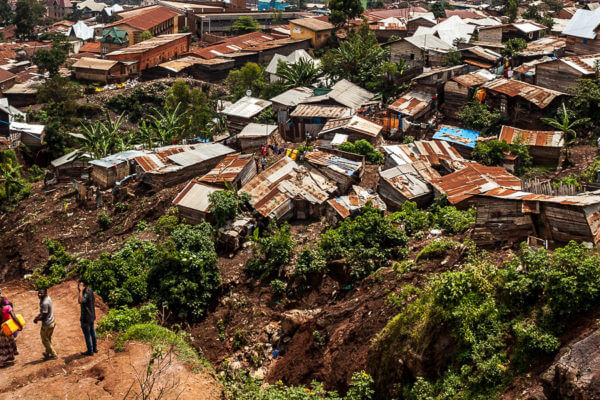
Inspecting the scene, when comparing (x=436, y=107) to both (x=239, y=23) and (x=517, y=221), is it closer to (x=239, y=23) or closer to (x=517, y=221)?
(x=517, y=221)

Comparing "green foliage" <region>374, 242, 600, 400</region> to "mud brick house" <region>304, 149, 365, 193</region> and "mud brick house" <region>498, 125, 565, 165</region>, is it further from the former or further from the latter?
"mud brick house" <region>498, 125, 565, 165</region>

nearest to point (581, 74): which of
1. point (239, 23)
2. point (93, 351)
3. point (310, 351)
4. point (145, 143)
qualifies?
point (310, 351)

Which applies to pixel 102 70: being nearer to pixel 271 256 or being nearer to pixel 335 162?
pixel 335 162

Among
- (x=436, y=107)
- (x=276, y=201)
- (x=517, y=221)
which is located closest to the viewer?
(x=517, y=221)

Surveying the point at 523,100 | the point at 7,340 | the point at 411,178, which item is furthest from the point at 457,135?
the point at 7,340

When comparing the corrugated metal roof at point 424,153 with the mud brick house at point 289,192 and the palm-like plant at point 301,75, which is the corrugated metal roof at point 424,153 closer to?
the mud brick house at point 289,192

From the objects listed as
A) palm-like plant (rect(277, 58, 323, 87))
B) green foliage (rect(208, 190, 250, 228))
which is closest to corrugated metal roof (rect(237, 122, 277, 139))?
palm-like plant (rect(277, 58, 323, 87))
